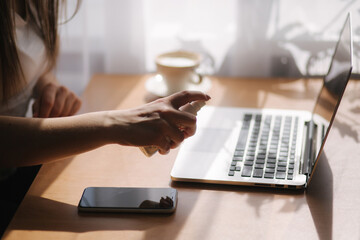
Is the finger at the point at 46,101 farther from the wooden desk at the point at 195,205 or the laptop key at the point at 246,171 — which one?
the laptop key at the point at 246,171

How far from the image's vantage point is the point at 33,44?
105 centimetres

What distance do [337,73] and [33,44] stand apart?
2.20 ft

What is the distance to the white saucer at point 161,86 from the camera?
1.19m

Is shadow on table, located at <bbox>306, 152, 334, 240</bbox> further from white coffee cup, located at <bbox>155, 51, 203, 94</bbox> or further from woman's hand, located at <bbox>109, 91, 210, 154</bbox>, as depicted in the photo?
white coffee cup, located at <bbox>155, 51, 203, 94</bbox>

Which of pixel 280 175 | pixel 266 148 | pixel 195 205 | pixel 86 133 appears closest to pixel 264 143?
pixel 266 148

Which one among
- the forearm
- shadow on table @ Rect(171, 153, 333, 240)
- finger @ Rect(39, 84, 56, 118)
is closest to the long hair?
finger @ Rect(39, 84, 56, 118)

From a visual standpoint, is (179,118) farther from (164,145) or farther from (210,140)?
(210,140)

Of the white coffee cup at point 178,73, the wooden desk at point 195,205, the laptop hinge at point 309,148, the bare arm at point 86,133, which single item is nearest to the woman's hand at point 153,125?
the bare arm at point 86,133

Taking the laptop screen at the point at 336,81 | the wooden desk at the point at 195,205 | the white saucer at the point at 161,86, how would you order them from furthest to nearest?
the white saucer at the point at 161,86 → the laptop screen at the point at 336,81 → the wooden desk at the point at 195,205

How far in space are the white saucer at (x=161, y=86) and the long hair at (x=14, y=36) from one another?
0.85 feet

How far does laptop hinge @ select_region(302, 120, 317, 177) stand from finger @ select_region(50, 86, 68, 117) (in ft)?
A: 1.76

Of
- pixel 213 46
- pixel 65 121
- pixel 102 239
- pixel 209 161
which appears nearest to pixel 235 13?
pixel 213 46

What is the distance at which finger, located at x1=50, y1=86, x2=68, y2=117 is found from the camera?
1024 millimetres

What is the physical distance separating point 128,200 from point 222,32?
0.69 metres
